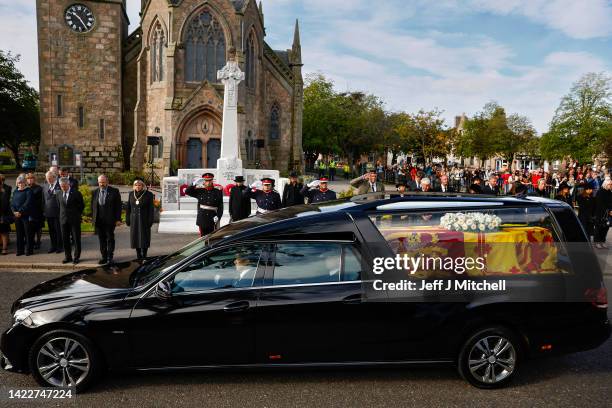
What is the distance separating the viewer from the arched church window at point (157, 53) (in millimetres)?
32812

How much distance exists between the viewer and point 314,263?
15.6ft

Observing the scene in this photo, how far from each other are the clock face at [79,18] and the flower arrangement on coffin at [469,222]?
33.0m

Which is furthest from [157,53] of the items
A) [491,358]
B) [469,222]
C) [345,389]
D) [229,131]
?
[491,358]

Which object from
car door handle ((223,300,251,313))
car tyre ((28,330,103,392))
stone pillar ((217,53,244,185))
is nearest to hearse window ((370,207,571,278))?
car door handle ((223,300,251,313))

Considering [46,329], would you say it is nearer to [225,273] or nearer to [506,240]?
[225,273]

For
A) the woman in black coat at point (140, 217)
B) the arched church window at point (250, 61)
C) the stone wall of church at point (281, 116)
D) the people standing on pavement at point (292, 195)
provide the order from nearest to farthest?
the woman in black coat at point (140, 217)
the people standing on pavement at point (292, 195)
the arched church window at point (250, 61)
the stone wall of church at point (281, 116)

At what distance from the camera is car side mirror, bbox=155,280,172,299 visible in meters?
4.61

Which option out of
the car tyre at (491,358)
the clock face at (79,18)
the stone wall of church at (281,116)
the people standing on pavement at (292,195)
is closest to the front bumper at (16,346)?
the car tyre at (491,358)

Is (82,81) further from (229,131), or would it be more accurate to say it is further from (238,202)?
(238,202)

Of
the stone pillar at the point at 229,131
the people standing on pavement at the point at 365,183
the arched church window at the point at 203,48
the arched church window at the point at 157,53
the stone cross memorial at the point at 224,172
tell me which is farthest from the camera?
the arched church window at the point at 157,53

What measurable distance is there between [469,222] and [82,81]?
107 ft

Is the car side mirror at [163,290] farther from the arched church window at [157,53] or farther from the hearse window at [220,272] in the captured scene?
the arched church window at [157,53]

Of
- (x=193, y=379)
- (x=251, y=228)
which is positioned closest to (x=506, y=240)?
(x=251, y=228)

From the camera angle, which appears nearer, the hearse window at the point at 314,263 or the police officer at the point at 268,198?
the hearse window at the point at 314,263
